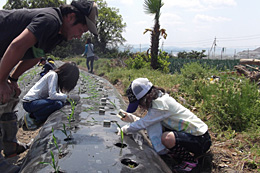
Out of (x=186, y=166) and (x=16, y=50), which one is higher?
(x=16, y=50)

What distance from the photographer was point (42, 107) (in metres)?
2.84

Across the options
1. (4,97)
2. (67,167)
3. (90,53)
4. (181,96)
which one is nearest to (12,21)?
(4,97)

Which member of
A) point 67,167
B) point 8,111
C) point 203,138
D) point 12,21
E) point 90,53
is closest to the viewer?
point 67,167

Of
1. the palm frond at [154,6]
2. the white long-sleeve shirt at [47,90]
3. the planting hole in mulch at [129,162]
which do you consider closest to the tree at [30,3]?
the palm frond at [154,6]

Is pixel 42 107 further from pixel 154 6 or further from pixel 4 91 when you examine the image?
pixel 154 6

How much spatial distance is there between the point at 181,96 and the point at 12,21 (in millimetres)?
Answer: 3754

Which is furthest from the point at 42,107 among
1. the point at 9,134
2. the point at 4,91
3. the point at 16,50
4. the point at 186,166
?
the point at 186,166

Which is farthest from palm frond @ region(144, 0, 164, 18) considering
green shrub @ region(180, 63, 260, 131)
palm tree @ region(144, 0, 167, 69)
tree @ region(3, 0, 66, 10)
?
tree @ region(3, 0, 66, 10)

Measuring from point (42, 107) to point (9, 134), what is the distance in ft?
1.66

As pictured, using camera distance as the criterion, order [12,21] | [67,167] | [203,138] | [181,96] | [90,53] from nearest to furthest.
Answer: [67,167]
[12,21]
[203,138]
[181,96]
[90,53]

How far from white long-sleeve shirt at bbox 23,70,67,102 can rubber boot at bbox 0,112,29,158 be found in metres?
0.46

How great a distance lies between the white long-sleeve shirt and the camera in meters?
2.82

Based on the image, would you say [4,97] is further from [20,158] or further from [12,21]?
[20,158]

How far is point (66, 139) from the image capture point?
6.16 ft
